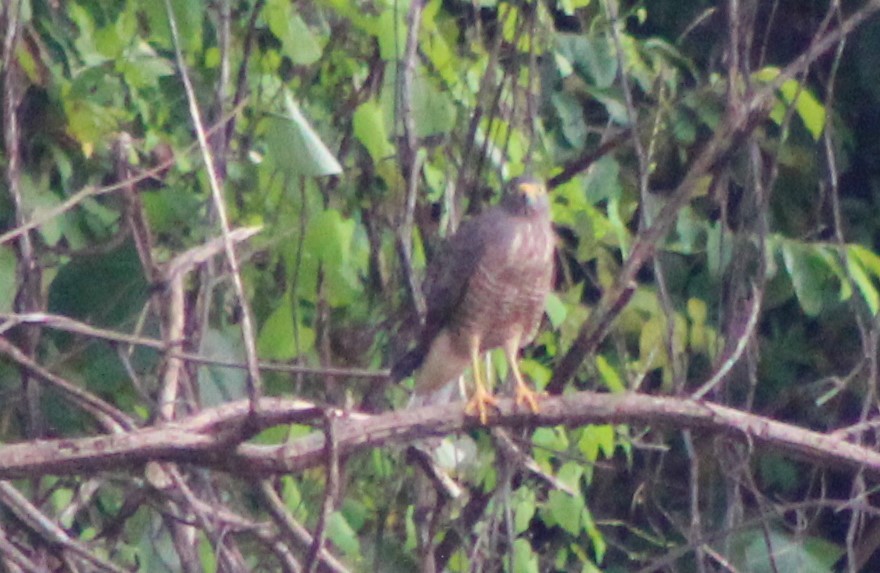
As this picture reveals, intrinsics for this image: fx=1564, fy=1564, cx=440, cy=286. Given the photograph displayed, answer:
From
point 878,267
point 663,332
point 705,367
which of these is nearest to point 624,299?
point 663,332

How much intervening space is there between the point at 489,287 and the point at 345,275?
636 millimetres

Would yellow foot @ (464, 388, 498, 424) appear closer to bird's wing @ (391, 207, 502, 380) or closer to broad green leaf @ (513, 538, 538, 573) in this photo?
bird's wing @ (391, 207, 502, 380)

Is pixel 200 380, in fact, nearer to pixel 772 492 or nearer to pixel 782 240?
pixel 782 240

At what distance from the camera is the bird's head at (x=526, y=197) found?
3434 millimetres

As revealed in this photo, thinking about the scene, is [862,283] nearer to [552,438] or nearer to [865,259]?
[865,259]

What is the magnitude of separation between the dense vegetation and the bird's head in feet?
0.17

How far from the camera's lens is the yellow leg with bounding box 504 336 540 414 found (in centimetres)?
291

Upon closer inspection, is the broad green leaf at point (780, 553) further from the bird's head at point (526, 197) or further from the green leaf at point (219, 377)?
the green leaf at point (219, 377)

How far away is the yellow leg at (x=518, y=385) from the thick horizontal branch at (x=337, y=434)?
41mm

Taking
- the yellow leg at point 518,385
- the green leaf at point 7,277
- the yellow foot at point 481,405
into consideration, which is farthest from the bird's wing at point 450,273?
the green leaf at point 7,277

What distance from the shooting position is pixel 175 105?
134 inches

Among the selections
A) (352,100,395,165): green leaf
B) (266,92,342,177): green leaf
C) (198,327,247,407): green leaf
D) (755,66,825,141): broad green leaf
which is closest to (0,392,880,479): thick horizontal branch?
(198,327,247,407): green leaf

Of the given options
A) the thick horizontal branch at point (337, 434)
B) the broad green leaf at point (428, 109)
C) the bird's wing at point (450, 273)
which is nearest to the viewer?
the thick horizontal branch at point (337, 434)

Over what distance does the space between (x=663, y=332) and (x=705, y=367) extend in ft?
4.42
